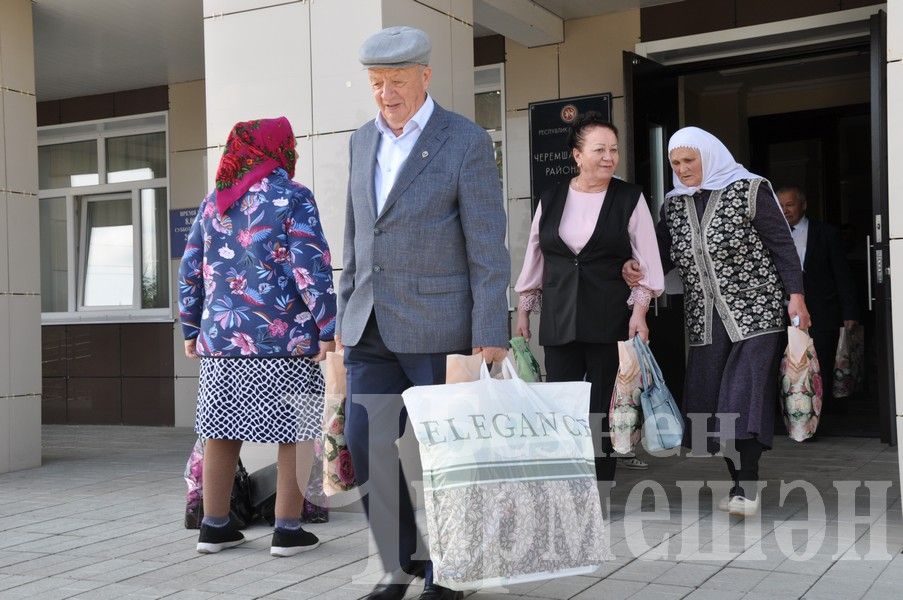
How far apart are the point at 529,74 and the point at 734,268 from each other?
4297 millimetres

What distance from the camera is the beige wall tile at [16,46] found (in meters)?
7.91

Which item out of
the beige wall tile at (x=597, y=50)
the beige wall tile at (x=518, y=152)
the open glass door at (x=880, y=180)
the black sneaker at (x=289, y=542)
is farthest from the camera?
the beige wall tile at (x=518, y=152)

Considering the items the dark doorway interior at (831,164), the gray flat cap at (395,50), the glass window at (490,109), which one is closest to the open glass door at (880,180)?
the glass window at (490,109)

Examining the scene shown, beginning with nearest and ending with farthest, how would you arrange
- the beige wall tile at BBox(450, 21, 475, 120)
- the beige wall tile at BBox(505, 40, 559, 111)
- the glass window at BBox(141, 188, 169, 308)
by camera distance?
the beige wall tile at BBox(450, 21, 475, 120)
the beige wall tile at BBox(505, 40, 559, 111)
the glass window at BBox(141, 188, 169, 308)

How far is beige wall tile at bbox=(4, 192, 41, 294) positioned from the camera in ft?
25.7

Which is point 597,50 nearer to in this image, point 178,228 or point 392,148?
point 178,228

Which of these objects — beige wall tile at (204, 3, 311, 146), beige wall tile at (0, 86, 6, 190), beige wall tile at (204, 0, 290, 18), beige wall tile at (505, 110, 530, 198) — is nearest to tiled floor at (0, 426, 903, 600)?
beige wall tile at (204, 3, 311, 146)

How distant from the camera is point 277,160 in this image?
4488 mm

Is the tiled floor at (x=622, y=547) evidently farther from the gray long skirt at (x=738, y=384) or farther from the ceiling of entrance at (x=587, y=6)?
the ceiling of entrance at (x=587, y=6)

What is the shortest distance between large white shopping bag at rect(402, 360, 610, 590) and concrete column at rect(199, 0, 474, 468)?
256 cm

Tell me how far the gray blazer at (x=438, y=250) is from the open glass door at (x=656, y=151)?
422 centimetres

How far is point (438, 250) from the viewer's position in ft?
11.6

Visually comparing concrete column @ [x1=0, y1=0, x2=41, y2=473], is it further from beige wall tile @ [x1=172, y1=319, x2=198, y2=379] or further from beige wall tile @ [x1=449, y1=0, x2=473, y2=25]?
beige wall tile @ [x1=449, y1=0, x2=473, y2=25]

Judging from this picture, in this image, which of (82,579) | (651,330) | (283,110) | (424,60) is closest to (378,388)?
(424,60)
